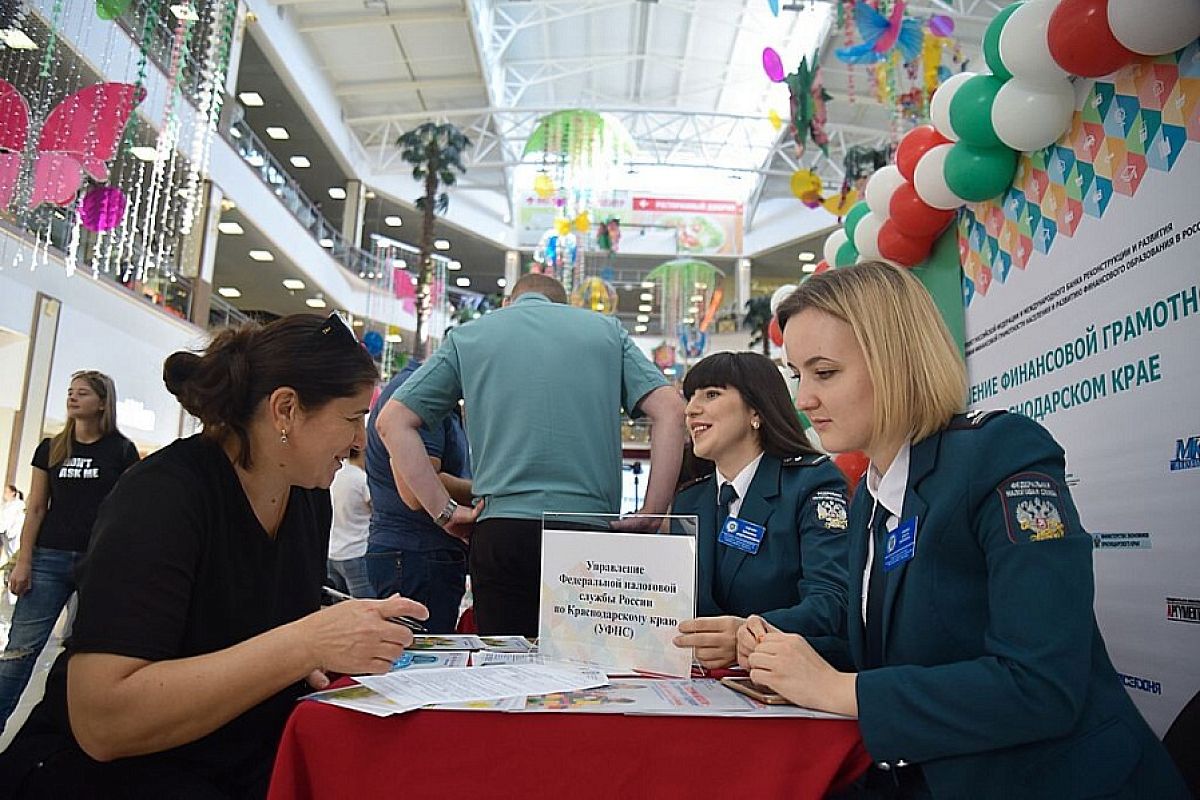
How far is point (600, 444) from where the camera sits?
2234mm

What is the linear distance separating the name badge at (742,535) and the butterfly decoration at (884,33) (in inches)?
201

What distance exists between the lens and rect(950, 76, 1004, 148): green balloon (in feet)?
→ 9.98

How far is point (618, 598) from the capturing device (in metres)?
1.31

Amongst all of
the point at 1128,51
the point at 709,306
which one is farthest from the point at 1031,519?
the point at 709,306

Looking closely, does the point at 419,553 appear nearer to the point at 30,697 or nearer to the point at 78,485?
the point at 78,485

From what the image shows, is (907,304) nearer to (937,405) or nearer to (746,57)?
(937,405)

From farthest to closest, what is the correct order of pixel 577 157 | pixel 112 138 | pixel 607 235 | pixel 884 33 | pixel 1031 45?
pixel 607 235, pixel 577 157, pixel 112 138, pixel 884 33, pixel 1031 45

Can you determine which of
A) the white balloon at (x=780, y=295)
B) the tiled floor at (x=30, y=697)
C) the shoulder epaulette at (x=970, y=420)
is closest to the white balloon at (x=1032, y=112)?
the white balloon at (x=780, y=295)

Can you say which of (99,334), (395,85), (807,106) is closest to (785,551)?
(807,106)

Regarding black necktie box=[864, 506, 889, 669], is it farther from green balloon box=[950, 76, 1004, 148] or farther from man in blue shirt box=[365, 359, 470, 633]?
green balloon box=[950, 76, 1004, 148]

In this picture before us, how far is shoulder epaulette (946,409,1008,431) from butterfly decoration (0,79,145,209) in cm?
734

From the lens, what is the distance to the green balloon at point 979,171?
3121 millimetres

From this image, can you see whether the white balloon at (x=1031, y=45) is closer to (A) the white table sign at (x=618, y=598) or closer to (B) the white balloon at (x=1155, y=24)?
(B) the white balloon at (x=1155, y=24)

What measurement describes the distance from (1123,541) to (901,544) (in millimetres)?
1441
